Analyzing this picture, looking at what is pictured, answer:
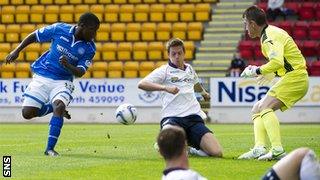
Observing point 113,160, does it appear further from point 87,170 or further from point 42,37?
point 42,37

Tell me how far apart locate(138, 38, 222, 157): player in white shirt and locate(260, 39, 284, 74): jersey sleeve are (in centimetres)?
127

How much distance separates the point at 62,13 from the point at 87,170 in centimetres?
2479

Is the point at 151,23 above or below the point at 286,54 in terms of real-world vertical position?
below

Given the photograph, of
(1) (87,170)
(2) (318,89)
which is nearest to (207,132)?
(1) (87,170)

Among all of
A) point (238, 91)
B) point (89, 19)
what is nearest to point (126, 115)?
point (89, 19)

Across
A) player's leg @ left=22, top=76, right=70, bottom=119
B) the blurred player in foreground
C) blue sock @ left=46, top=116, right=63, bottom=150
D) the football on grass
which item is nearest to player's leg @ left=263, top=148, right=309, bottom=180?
the blurred player in foreground

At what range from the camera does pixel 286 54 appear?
1273 centimetres

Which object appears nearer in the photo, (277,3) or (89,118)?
(89,118)

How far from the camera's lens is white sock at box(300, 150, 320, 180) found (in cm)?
664

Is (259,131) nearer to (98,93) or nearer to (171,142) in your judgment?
(171,142)

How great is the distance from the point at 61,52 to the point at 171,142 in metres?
7.97

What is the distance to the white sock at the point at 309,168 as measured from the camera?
261 inches

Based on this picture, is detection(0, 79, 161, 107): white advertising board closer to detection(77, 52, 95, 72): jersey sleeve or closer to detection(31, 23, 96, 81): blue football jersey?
detection(31, 23, 96, 81): blue football jersey

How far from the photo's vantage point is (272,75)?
12898 mm
